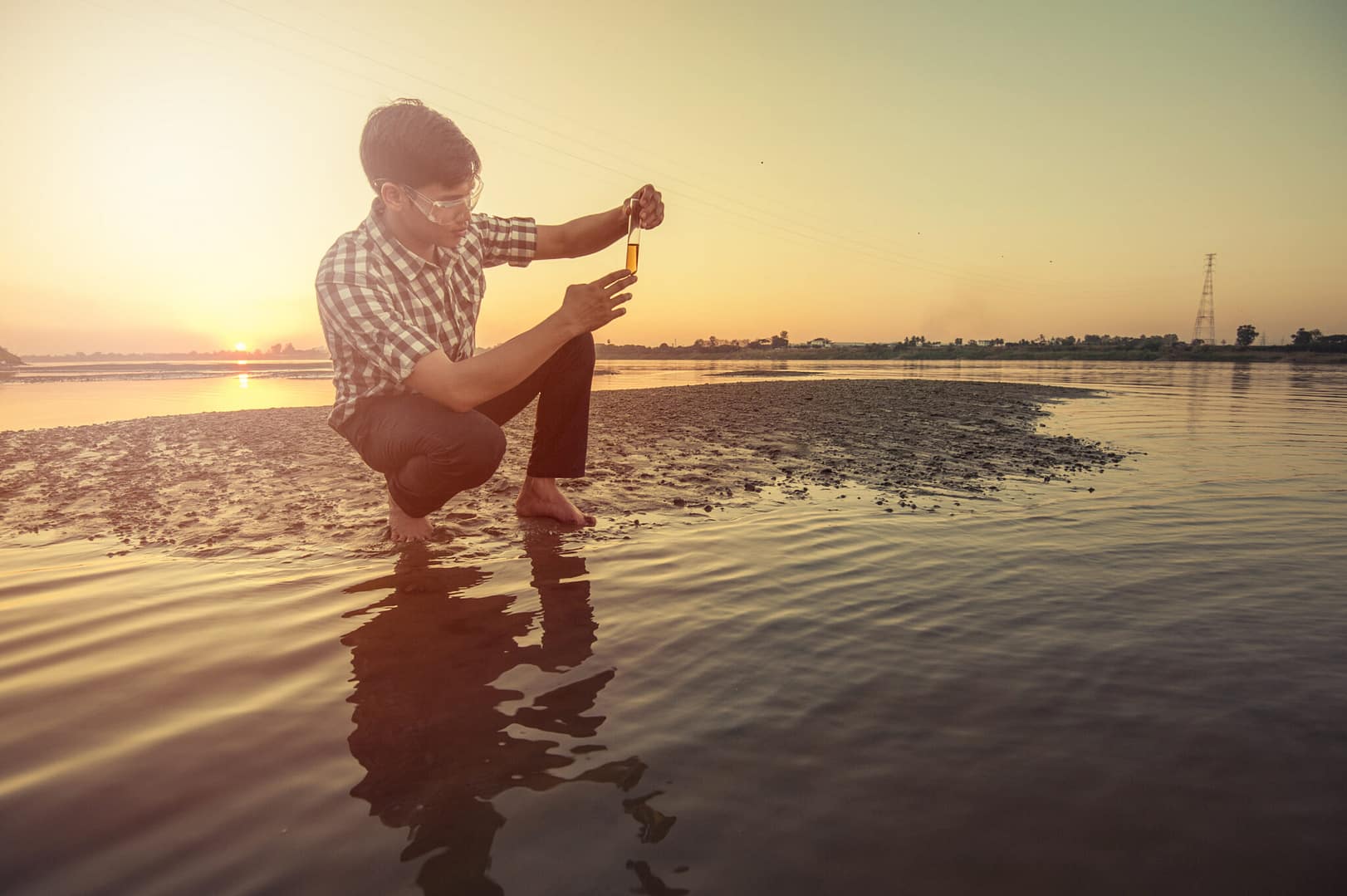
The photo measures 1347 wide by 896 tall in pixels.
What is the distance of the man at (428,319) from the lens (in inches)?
133

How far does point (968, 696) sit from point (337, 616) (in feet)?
8.02

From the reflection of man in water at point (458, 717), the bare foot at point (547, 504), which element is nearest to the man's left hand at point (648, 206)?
the bare foot at point (547, 504)

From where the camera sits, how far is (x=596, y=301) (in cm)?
329

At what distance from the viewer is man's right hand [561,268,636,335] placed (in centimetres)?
328

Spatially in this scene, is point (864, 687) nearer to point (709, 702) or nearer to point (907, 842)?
point (709, 702)

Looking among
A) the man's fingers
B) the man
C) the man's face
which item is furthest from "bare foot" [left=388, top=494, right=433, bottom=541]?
the man's fingers

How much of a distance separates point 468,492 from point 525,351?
118 inches

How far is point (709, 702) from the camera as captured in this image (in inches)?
85.2

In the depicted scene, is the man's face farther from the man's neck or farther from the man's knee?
the man's knee

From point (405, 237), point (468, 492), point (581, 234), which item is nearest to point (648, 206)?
point (581, 234)

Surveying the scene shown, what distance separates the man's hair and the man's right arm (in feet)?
2.90

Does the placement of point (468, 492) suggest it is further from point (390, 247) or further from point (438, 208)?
point (438, 208)

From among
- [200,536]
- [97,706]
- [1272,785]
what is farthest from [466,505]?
[1272,785]

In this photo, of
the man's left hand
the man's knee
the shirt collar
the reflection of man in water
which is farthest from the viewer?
the man's left hand
